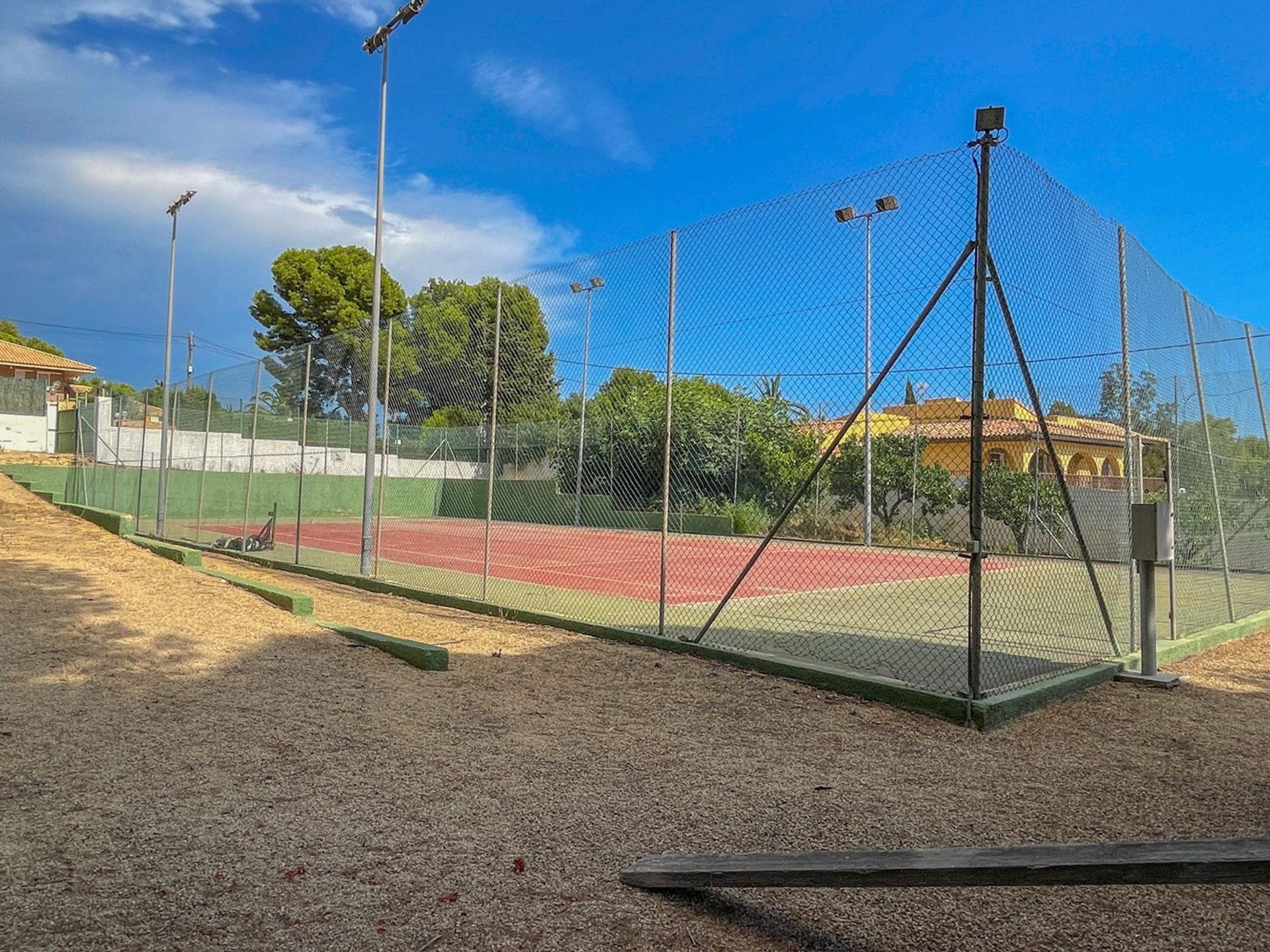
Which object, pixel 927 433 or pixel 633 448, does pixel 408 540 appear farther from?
pixel 927 433

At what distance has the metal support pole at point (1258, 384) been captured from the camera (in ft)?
32.8

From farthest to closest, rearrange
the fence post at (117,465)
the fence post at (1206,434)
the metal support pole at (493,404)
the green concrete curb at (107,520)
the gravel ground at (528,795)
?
the fence post at (117,465)
the green concrete curb at (107,520)
the metal support pole at (493,404)
the fence post at (1206,434)
the gravel ground at (528,795)

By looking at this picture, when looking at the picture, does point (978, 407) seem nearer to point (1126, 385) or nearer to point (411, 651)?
point (1126, 385)

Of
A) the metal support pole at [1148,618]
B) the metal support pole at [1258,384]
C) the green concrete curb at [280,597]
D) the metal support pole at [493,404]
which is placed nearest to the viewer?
the metal support pole at [1148,618]

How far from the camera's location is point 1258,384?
10102mm

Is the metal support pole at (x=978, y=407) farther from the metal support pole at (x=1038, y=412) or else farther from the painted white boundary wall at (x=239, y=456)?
the painted white boundary wall at (x=239, y=456)

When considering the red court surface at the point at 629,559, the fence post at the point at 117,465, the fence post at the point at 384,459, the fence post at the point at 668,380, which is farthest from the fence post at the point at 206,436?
the fence post at the point at 668,380

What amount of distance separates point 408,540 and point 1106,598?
47.7 ft

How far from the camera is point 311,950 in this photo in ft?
8.18

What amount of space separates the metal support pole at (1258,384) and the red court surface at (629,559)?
383cm

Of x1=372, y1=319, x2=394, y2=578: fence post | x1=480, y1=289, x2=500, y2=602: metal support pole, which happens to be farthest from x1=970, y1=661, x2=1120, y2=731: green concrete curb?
x1=372, y1=319, x2=394, y2=578: fence post

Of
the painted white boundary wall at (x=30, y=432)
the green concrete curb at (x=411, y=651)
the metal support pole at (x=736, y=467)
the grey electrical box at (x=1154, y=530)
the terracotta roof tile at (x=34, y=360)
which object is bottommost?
the green concrete curb at (x=411, y=651)

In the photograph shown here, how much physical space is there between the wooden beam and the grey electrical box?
4123 millimetres

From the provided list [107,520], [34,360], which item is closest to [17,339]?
[34,360]
